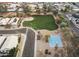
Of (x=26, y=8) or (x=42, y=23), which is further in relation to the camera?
(x=26, y=8)

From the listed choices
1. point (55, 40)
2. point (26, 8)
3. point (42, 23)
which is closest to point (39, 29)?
point (42, 23)

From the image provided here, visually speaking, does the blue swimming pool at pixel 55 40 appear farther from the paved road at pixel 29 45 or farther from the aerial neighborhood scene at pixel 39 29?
the paved road at pixel 29 45

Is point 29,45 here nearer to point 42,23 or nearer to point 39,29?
point 39,29

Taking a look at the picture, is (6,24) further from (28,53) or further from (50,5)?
(50,5)

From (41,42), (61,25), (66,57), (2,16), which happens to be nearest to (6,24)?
(2,16)

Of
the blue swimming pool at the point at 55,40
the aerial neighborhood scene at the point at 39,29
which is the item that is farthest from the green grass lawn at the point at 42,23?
the blue swimming pool at the point at 55,40

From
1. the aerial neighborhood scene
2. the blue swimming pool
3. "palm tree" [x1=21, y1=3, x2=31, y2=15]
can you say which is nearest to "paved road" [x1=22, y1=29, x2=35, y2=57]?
the aerial neighborhood scene

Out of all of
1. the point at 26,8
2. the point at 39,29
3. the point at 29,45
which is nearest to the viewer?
the point at 29,45

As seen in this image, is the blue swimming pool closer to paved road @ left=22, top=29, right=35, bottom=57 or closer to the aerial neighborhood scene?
the aerial neighborhood scene
